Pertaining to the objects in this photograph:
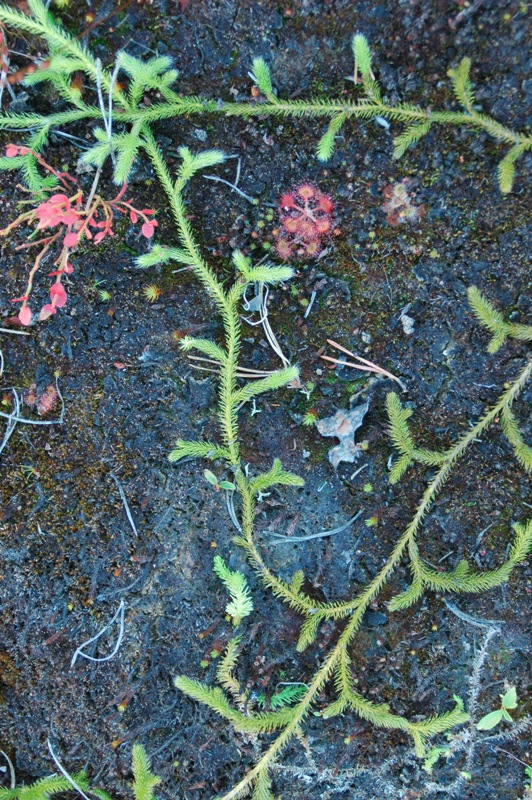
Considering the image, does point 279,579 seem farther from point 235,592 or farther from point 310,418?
→ point 310,418

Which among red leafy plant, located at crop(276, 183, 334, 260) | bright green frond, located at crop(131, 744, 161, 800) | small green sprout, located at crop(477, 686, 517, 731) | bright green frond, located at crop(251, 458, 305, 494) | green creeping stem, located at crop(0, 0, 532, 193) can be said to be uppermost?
green creeping stem, located at crop(0, 0, 532, 193)

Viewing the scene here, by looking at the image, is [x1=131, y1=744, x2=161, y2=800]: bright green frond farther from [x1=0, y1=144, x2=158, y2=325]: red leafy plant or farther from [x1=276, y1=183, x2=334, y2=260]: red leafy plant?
[x1=276, y1=183, x2=334, y2=260]: red leafy plant

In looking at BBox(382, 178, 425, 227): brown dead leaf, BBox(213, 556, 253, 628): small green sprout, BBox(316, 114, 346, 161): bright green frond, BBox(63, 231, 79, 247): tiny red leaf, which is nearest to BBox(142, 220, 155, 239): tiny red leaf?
BBox(63, 231, 79, 247): tiny red leaf

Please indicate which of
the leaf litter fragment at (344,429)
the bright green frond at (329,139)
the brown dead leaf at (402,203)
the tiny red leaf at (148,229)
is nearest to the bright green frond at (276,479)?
the leaf litter fragment at (344,429)

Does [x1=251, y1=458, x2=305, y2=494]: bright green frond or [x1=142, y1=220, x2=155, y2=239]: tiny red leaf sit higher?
[x1=142, y1=220, x2=155, y2=239]: tiny red leaf

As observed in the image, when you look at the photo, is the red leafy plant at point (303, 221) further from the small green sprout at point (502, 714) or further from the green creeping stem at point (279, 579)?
the small green sprout at point (502, 714)

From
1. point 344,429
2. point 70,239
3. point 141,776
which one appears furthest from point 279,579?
point 70,239
